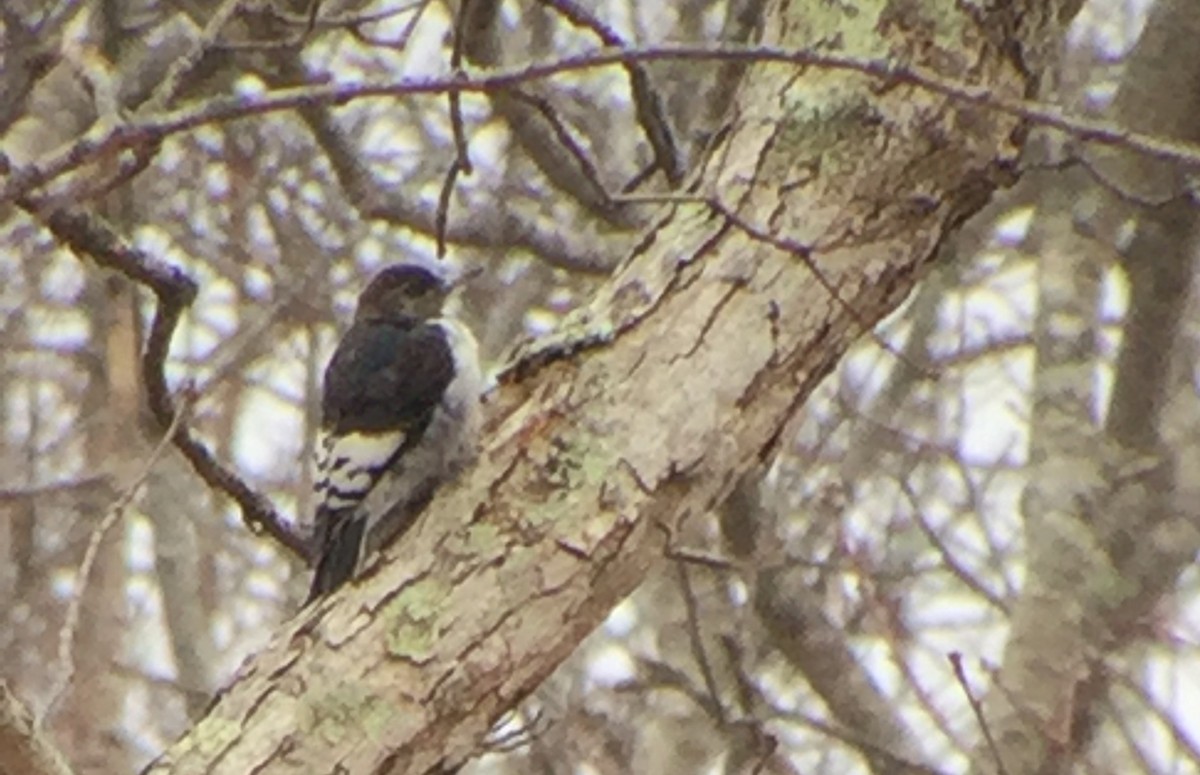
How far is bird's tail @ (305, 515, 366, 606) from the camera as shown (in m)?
3.77

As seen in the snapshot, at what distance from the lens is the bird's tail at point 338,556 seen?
3.77m

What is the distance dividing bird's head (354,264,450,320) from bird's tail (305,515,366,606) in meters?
0.98

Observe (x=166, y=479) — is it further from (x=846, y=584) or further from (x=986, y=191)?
(x=986, y=191)

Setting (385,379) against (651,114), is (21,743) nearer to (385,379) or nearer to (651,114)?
(651,114)

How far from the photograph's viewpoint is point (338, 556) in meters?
3.94

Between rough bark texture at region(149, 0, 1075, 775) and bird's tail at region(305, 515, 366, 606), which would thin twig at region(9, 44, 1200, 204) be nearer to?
rough bark texture at region(149, 0, 1075, 775)

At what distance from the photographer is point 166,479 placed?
23.9ft

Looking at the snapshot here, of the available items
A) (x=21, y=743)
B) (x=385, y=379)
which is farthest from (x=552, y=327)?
(x=21, y=743)

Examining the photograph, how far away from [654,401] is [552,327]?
1.05 m

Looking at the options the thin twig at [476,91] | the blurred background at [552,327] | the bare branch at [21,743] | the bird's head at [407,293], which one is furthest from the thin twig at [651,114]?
the bare branch at [21,743]

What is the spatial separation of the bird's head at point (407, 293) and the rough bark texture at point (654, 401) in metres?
1.40

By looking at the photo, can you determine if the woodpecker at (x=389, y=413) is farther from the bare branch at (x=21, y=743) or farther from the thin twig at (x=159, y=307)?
the bare branch at (x=21, y=743)

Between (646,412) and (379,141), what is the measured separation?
3580mm

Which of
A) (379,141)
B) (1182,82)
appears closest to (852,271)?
(1182,82)
